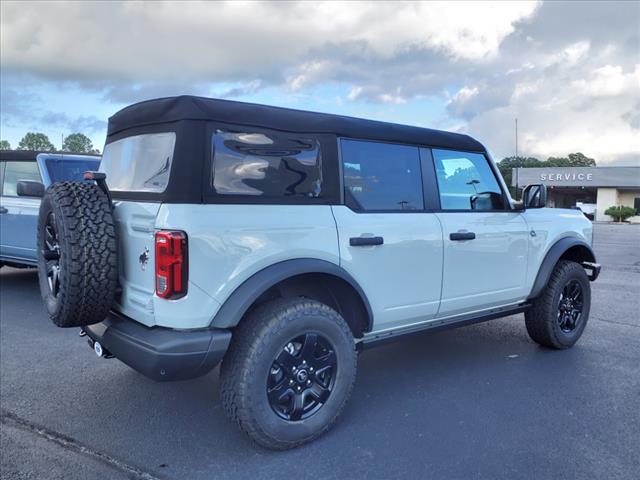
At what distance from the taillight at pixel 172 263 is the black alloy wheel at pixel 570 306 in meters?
3.71

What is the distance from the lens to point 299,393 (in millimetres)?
3072

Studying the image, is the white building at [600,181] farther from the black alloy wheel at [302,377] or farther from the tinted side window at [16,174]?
the black alloy wheel at [302,377]

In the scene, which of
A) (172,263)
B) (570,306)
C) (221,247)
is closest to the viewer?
(172,263)

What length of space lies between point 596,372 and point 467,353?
1070 mm

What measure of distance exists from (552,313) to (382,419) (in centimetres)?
218

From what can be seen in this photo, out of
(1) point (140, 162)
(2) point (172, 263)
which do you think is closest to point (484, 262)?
(2) point (172, 263)

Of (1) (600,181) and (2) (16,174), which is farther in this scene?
(1) (600,181)

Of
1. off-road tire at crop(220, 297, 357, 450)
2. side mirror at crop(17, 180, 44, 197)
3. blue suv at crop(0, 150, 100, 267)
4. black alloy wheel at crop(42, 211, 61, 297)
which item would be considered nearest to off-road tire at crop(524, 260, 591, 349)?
off-road tire at crop(220, 297, 357, 450)

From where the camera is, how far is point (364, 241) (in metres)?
3.28

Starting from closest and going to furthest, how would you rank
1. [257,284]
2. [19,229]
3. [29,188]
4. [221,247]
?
[221,247] < [257,284] < [29,188] < [19,229]

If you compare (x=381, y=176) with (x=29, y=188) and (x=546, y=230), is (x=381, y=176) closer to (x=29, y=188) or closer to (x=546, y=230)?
(x=546, y=230)

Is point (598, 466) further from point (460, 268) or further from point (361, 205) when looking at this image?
point (361, 205)

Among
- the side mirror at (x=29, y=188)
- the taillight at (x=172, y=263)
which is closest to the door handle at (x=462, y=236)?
the taillight at (x=172, y=263)

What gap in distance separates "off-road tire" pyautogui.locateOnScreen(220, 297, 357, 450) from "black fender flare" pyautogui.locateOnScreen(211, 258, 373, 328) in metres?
Answer: 0.16
